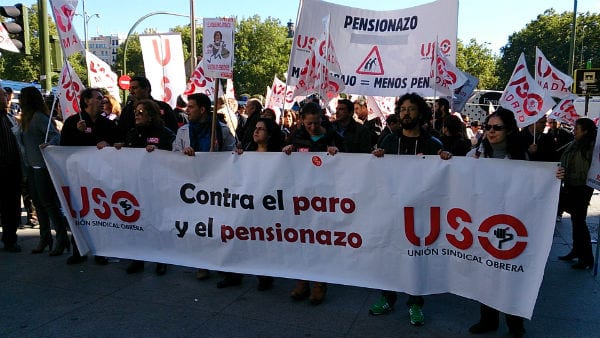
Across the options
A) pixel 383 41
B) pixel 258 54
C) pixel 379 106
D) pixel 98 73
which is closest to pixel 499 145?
pixel 383 41

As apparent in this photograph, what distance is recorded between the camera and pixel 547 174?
140 inches

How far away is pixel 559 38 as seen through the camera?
170ft

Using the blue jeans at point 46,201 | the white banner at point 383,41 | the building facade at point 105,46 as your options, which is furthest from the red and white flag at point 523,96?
the building facade at point 105,46

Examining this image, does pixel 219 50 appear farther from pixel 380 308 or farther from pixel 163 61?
pixel 380 308

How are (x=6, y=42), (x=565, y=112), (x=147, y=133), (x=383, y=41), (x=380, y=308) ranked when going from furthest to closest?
(x=6, y=42), (x=565, y=112), (x=383, y=41), (x=147, y=133), (x=380, y=308)

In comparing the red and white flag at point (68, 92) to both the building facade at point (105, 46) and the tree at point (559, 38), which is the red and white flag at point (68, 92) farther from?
the building facade at point (105, 46)

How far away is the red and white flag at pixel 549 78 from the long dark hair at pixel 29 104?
6576 millimetres

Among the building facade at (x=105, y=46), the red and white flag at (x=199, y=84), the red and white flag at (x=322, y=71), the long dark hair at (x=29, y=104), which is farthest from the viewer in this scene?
the building facade at (x=105, y=46)

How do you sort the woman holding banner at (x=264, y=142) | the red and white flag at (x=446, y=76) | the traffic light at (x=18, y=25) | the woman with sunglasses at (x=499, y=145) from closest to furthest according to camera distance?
the woman with sunglasses at (x=499, y=145) < the woman holding banner at (x=264, y=142) < the red and white flag at (x=446, y=76) < the traffic light at (x=18, y=25)

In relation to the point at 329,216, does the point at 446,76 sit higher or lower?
higher

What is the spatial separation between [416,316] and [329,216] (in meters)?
1.05

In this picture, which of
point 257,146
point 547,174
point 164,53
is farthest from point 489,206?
point 164,53

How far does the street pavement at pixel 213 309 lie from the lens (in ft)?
12.7

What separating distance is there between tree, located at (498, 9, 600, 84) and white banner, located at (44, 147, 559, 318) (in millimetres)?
50981
